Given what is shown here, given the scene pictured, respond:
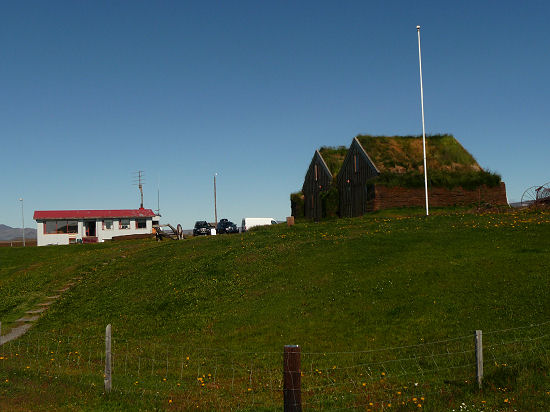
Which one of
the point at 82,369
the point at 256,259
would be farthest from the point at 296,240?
the point at 82,369

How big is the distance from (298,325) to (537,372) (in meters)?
8.64

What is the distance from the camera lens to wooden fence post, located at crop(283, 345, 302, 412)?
8641mm

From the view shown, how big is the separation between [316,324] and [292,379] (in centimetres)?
969

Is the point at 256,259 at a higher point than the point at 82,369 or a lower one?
higher

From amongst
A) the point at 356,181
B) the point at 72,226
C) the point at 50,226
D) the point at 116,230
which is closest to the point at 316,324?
the point at 356,181

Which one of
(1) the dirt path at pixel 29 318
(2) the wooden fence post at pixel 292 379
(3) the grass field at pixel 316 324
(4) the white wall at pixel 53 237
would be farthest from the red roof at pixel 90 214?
(2) the wooden fence post at pixel 292 379

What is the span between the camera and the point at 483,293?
17922mm

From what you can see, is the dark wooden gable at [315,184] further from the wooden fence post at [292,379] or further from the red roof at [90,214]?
the wooden fence post at [292,379]

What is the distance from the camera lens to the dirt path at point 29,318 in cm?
2198

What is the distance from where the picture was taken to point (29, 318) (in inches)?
1006

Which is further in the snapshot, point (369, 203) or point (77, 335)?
point (369, 203)

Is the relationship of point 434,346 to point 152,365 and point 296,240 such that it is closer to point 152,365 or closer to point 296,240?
point 152,365

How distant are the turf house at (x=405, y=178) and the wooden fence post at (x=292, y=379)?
1569 inches

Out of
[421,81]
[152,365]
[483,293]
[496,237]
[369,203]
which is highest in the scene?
[421,81]
